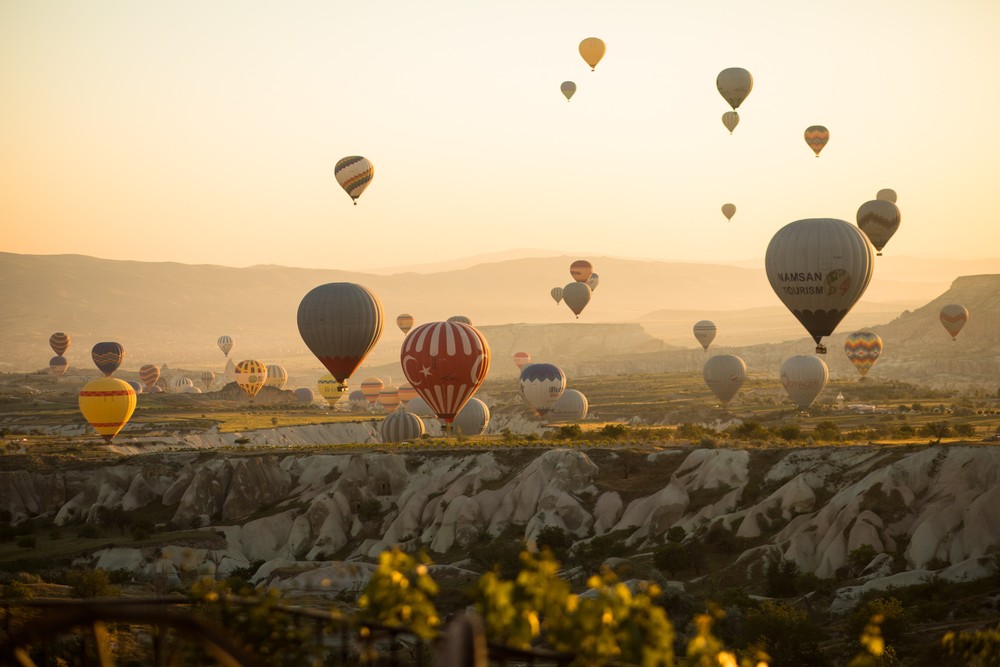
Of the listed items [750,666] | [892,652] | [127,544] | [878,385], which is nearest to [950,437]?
[892,652]

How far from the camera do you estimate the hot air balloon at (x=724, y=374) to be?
411 ft

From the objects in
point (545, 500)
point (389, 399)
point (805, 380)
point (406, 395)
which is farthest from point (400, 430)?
point (389, 399)

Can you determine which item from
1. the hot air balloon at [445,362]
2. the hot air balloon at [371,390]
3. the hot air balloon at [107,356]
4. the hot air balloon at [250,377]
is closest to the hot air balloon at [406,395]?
the hot air balloon at [371,390]

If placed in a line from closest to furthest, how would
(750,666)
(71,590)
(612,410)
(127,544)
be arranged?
(750,666), (71,590), (127,544), (612,410)

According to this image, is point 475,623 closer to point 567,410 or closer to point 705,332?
point 567,410

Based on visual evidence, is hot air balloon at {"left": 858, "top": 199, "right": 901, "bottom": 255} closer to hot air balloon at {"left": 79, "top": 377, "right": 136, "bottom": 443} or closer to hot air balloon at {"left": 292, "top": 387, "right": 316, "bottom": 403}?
hot air balloon at {"left": 79, "top": 377, "right": 136, "bottom": 443}

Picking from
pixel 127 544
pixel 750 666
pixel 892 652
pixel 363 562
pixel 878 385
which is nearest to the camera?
pixel 750 666

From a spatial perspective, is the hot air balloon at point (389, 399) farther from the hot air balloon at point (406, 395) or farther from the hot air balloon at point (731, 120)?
the hot air balloon at point (731, 120)

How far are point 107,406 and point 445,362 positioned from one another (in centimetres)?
3497

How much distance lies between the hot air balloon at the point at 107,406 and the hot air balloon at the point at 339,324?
21019mm

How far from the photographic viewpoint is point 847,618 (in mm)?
46281

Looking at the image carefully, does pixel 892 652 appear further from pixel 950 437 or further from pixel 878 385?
pixel 878 385

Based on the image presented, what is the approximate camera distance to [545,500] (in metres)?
68.2

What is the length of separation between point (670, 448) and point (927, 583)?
27887mm
